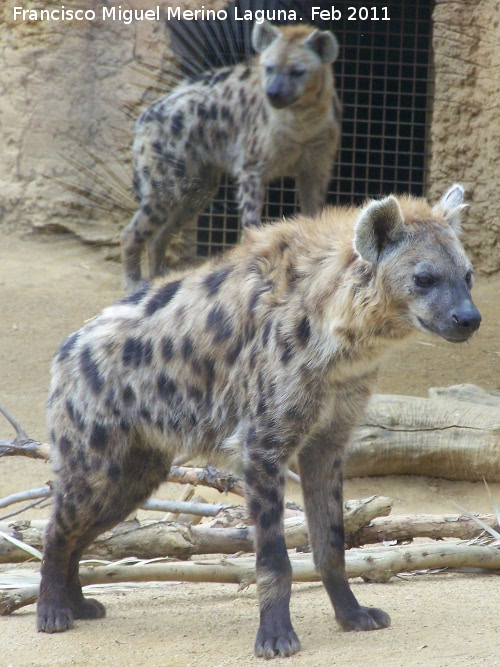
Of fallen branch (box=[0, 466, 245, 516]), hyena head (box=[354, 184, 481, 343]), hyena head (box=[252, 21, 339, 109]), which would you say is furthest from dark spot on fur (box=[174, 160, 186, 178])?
hyena head (box=[354, 184, 481, 343])

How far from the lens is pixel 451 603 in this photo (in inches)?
121

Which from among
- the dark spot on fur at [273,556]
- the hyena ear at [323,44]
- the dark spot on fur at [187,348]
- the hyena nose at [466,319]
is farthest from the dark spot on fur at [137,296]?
the hyena ear at [323,44]

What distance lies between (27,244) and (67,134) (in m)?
1.95

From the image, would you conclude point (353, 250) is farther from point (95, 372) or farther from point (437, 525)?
point (437, 525)

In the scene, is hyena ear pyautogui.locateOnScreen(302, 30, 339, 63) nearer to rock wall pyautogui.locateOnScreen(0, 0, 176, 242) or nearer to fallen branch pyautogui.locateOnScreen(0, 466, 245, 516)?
rock wall pyautogui.locateOnScreen(0, 0, 176, 242)

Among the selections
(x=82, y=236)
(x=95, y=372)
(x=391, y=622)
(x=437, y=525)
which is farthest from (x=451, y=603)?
(x=82, y=236)

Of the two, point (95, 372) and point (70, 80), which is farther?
point (70, 80)

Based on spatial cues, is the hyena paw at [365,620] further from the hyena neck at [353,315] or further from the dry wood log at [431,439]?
the dry wood log at [431,439]

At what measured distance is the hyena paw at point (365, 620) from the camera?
2865 mm

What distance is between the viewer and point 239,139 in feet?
21.7

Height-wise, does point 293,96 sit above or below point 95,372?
above

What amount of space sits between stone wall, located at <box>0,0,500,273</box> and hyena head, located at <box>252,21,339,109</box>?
0.70 meters

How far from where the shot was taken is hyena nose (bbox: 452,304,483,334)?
8.54 ft

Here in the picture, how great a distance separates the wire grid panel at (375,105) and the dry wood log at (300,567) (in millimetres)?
3796
